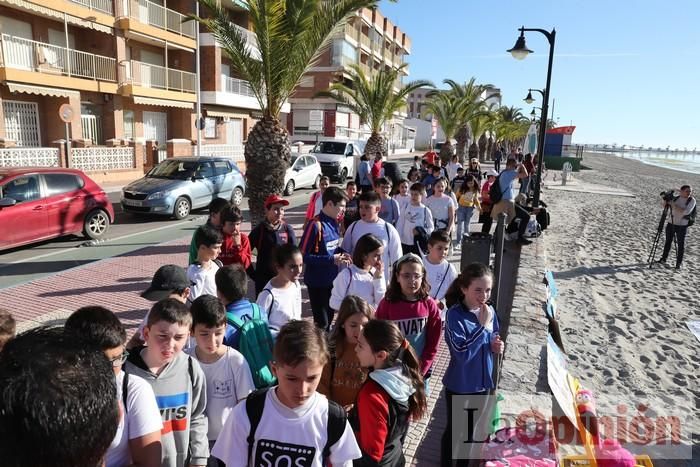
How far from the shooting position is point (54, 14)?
18.7 m

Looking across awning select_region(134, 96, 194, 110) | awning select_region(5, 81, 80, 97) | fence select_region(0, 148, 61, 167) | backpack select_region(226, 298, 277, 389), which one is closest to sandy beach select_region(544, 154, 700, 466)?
backpack select_region(226, 298, 277, 389)

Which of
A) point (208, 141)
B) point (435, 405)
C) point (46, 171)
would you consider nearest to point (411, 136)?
point (208, 141)

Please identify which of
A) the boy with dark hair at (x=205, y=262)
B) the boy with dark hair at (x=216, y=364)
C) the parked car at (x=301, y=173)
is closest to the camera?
the boy with dark hair at (x=216, y=364)

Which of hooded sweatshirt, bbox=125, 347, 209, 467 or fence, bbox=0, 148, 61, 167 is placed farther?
fence, bbox=0, 148, 61, 167

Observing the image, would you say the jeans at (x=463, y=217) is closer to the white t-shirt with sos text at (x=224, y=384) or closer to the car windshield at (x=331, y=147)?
the white t-shirt with sos text at (x=224, y=384)

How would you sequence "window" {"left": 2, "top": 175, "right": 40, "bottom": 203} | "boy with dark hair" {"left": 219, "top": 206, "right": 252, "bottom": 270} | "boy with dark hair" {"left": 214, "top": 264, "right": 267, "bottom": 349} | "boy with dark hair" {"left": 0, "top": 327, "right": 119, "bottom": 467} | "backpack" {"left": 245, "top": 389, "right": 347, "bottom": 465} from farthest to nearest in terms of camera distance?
"window" {"left": 2, "top": 175, "right": 40, "bottom": 203} → "boy with dark hair" {"left": 219, "top": 206, "right": 252, "bottom": 270} → "boy with dark hair" {"left": 214, "top": 264, "right": 267, "bottom": 349} → "backpack" {"left": 245, "top": 389, "right": 347, "bottom": 465} → "boy with dark hair" {"left": 0, "top": 327, "right": 119, "bottom": 467}

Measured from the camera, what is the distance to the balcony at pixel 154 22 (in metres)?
21.7

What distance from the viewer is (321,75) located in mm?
44344

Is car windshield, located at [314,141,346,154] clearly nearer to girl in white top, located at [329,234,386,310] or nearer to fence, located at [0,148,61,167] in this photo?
fence, located at [0,148,61,167]

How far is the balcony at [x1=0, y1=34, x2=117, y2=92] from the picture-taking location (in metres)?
17.5

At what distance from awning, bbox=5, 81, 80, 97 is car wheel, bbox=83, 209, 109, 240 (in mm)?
10297

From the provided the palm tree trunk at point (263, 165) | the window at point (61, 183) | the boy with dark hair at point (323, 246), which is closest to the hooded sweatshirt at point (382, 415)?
the boy with dark hair at point (323, 246)

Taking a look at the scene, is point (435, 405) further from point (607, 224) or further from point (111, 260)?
point (607, 224)

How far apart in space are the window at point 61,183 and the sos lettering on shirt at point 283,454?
929cm
